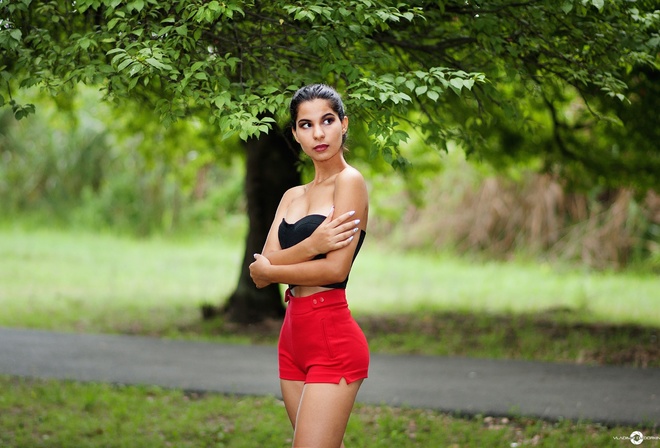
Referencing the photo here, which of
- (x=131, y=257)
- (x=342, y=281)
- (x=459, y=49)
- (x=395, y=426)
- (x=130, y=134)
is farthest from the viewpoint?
(x=131, y=257)

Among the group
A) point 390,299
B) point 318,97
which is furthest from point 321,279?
point 390,299

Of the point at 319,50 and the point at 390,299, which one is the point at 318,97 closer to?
the point at 319,50

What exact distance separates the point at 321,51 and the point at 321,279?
167 centimetres

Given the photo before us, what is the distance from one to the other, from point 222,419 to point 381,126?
3246mm

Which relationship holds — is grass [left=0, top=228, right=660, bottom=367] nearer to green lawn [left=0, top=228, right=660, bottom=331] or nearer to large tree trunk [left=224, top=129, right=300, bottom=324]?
green lawn [left=0, top=228, right=660, bottom=331]

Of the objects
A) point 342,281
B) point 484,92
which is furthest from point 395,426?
point 342,281

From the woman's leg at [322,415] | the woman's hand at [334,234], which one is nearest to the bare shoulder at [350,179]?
the woman's hand at [334,234]

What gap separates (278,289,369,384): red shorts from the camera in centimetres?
387

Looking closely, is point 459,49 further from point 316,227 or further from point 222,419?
point 222,419

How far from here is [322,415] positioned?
150 inches

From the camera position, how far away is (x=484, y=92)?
581cm

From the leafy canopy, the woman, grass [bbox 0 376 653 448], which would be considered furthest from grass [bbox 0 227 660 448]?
the woman

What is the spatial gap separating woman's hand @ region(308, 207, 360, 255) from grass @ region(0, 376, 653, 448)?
113 inches

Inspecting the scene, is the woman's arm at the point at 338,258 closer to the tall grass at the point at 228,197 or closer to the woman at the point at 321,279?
the woman at the point at 321,279
